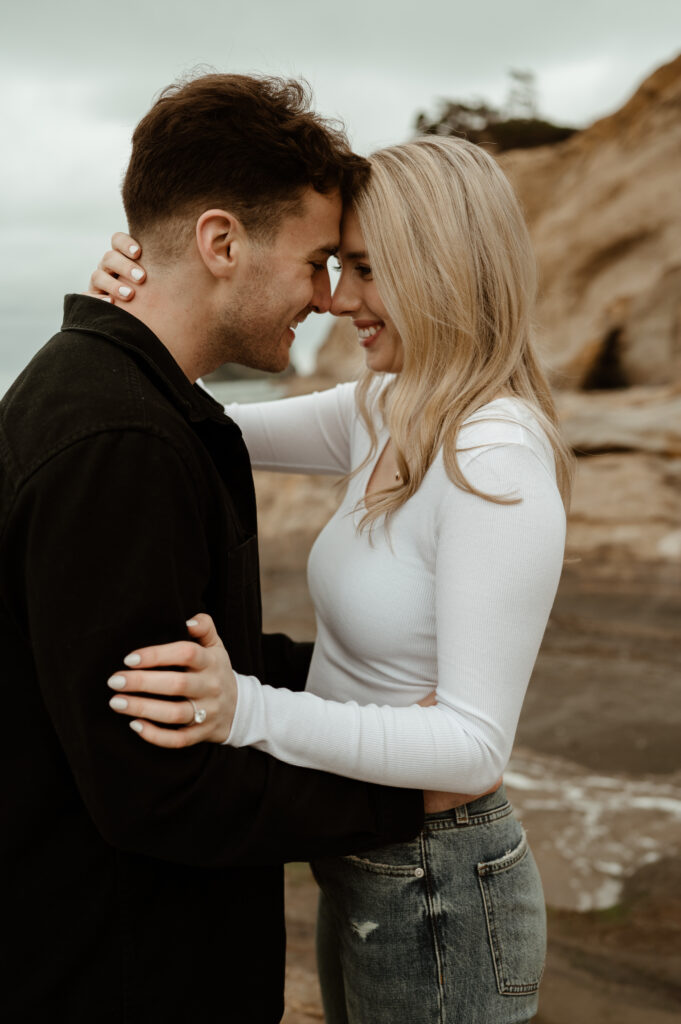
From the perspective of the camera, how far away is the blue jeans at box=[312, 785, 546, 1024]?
1438mm

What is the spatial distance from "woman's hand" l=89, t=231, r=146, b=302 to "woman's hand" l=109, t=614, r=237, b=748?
0.59 m

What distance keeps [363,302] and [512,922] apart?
1.11m

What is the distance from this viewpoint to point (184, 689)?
3.84 feet

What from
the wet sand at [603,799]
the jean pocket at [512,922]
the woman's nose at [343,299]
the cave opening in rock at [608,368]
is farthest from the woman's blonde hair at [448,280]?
the cave opening in rock at [608,368]

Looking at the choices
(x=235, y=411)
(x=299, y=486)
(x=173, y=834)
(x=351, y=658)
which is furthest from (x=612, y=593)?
(x=173, y=834)

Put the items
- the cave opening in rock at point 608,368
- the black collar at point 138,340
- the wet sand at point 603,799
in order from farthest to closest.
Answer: the cave opening in rock at point 608,368
the wet sand at point 603,799
the black collar at point 138,340

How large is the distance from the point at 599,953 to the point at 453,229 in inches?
89.8

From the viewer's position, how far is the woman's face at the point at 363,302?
5.59 feet

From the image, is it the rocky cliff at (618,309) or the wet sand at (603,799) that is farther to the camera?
the rocky cliff at (618,309)

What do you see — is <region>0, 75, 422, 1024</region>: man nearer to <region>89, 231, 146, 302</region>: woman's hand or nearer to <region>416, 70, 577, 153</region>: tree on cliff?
<region>89, 231, 146, 302</region>: woman's hand

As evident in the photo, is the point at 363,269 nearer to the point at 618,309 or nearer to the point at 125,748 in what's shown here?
the point at 125,748

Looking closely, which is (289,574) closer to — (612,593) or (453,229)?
(612,593)

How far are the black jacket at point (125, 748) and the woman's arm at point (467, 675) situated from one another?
A: 0.07 meters

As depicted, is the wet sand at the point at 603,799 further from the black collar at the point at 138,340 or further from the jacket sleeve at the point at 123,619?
the black collar at the point at 138,340
